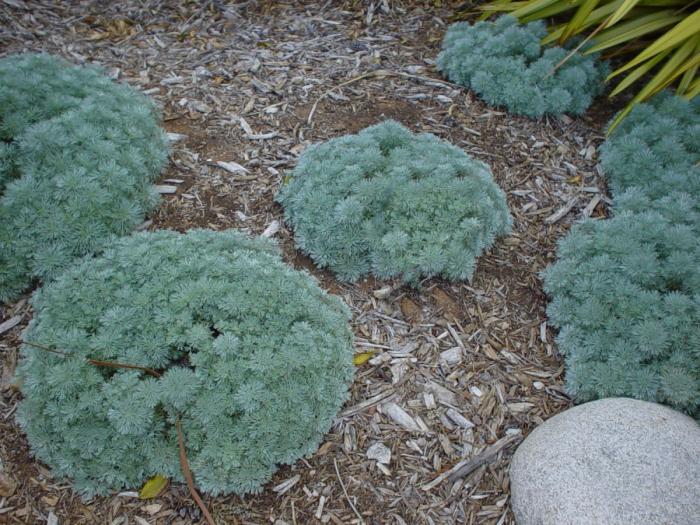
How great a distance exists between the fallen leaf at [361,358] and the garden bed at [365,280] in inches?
1.5

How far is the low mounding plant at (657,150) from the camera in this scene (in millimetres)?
3668

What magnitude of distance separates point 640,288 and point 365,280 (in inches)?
53.1

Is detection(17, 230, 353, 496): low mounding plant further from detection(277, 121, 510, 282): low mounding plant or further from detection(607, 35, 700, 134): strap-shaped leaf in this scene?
detection(607, 35, 700, 134): strap-shaped leaf

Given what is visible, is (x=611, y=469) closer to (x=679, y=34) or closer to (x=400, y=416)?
(x=400, y=416)

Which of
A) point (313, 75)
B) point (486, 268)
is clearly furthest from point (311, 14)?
point (486, 268)

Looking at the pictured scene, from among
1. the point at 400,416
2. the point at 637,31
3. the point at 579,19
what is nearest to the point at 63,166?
the point at 400,416

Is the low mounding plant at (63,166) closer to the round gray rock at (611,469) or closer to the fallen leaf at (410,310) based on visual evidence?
the fallen leaf at (410,310)

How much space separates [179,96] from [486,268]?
2.29 m

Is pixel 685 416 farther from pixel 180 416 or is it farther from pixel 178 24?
pixel 178 24

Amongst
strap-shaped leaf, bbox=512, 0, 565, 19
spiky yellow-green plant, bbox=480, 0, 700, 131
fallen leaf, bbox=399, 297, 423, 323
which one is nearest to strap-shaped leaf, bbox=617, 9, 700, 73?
spiky yellow-green plant, bbox=480, 0, 700, 131

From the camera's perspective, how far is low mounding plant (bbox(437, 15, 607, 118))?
416cm

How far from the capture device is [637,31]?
4.16 metres

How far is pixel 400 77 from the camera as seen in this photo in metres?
4.44

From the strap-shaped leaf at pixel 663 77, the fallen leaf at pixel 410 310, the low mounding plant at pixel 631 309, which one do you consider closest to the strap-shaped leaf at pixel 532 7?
the strap-shaped leaf at pixel 663 77
